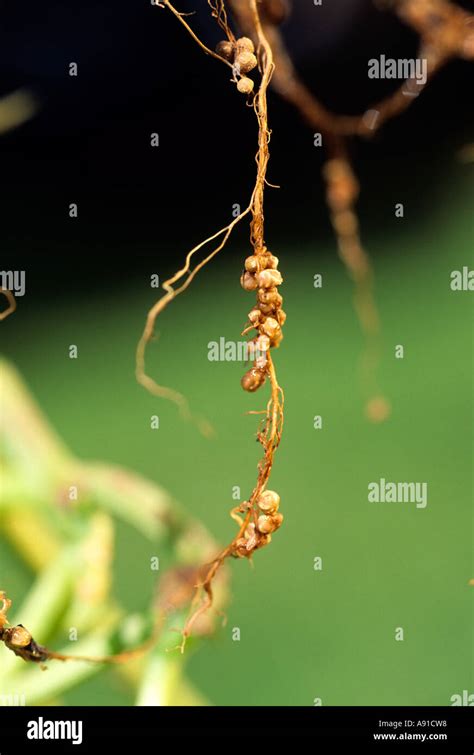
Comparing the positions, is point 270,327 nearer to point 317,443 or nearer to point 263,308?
point 263,308

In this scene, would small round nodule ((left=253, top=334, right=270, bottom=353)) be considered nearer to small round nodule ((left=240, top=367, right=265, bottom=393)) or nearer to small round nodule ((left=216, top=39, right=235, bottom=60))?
small round nodule ((left=240, top=367, right=265, bottom=393))

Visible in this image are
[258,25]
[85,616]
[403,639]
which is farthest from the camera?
[403,639]

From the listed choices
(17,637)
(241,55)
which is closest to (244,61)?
(241,55)

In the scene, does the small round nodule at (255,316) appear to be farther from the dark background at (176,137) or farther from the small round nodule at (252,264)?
the dark background at (176,137)

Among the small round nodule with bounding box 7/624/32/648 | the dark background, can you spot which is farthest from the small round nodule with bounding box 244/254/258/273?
the dark background
